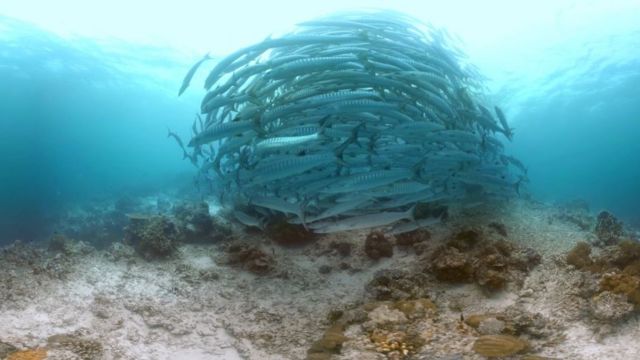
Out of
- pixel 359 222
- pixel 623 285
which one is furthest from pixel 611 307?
pixel 359 222

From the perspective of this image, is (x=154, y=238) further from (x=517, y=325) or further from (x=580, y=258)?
(x=580, y=258)

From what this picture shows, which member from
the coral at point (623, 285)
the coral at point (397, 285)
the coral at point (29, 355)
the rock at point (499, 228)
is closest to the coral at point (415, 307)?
the coral at point (397, 285)

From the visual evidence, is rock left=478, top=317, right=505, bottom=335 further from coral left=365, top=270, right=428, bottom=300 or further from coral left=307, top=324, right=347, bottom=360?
coral left=307, top=324, right=347, bottom=360

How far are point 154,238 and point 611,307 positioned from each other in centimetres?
746

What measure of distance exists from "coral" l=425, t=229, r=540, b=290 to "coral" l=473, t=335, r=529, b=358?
1693 millimetres

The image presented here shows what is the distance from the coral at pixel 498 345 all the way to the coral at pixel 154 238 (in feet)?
20.0

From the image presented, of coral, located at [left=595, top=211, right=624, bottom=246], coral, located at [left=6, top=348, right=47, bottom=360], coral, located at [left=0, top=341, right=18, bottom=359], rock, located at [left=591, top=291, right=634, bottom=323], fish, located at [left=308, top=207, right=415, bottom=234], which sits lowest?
coral, located at [left=0, top=341, right=18, bottom=359]

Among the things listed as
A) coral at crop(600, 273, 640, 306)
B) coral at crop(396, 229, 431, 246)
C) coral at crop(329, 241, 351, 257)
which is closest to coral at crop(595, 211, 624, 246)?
coral at crop(396, 229, 431, 246)

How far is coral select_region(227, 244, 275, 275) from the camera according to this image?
877 centimetres

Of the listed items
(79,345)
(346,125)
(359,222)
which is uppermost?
(346,125)

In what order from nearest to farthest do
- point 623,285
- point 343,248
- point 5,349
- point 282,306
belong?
point 623,285 → point 5,349 → point 282,306 → point 343,248

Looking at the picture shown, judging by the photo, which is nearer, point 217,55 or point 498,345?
point 498,345

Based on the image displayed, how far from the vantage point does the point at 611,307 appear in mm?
5664

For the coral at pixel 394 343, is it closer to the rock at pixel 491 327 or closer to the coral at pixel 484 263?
the rock at pixel 491 327
